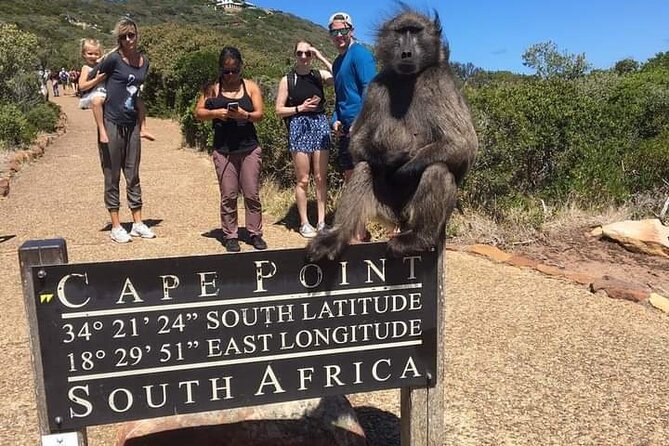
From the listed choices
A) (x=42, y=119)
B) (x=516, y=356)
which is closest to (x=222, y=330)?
(x=516, y=356)

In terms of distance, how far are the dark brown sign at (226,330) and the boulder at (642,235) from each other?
4.15 meters

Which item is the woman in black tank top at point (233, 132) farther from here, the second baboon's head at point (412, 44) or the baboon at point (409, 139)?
the second baboon's head at point (412, 44)

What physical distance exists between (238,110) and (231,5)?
344 ft

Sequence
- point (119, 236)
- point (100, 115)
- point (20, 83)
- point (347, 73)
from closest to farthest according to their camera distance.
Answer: point (347, 73), point (100, 115), point (119, 236), point (20, 83)

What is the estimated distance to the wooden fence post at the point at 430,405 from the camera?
2480 millimetres

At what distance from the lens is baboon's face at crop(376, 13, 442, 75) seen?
338 centimetres

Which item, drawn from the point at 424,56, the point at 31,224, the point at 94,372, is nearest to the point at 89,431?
the point at 94,372

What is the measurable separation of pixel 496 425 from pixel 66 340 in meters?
2.15

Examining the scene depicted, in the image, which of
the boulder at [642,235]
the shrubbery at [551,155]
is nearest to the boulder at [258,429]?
the boulder at [642,235]

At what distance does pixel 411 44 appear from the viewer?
3428 mm

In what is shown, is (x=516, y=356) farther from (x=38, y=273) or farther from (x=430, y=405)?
(x=38, y=273)

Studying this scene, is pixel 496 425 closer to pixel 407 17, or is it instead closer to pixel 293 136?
pixel 407 17

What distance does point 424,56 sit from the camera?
342 centimetres

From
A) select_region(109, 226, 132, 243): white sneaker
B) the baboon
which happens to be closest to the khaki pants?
select_region(109, 226, 132, 243): white sneaker
